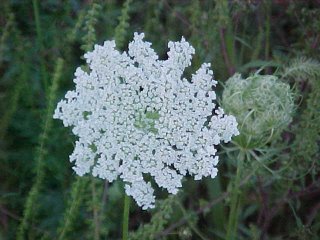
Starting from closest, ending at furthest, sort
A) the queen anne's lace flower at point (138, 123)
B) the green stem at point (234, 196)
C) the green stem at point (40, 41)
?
the queen anne's lace flower at point (138, 123) → the green stem at point (234, 196) → the green stem at point (40, 41)

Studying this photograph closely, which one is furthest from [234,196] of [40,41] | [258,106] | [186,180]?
[40,41]

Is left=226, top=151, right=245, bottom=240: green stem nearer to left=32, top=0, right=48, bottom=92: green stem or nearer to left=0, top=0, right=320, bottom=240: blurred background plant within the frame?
left=0, top=0, right=320, bottom=240: blurred background plant

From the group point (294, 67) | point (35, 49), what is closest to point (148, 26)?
point (35, 49)

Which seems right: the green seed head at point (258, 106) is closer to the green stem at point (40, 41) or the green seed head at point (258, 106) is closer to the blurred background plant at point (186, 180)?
the blurred background plant at point (186, 180)

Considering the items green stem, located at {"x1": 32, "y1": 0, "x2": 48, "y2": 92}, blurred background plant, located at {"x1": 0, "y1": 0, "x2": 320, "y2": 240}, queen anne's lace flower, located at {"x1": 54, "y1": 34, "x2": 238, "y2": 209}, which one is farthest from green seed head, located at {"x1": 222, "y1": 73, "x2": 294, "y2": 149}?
green stem, located at {"x1": 32, "y1": 0, "x2": 48, "y2": 92}

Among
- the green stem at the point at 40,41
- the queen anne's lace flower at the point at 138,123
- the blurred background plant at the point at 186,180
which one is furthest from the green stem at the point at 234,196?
the green stem at the point at 40,41

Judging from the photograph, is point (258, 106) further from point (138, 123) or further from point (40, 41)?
point (40, 41)

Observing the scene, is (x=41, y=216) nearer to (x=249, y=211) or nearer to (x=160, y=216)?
(x=160, y=216)
